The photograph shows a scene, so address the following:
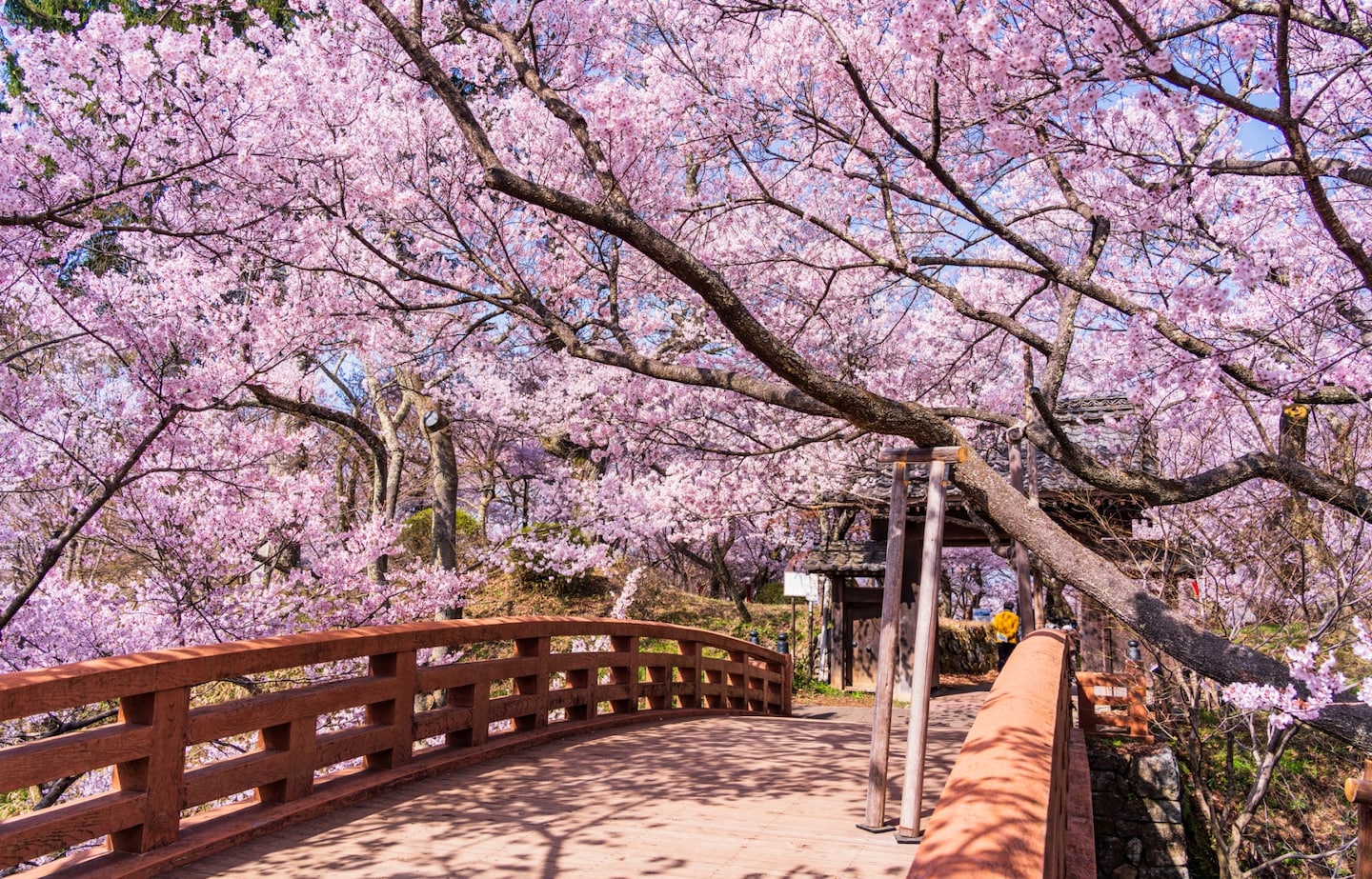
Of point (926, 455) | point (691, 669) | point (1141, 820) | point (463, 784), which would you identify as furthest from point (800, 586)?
point (926, 455)

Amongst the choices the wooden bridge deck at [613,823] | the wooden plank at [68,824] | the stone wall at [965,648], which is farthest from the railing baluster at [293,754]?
the stone wall at [965,648]

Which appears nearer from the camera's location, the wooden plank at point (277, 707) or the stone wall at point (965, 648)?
the wooden plank at point (277, 707)

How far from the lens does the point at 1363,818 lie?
2836 millimetres

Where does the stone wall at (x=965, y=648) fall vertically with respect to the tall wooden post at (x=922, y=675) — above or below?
below

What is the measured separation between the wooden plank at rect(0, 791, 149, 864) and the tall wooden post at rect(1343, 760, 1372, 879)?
4280mm

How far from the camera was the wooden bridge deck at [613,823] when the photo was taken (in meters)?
4.08

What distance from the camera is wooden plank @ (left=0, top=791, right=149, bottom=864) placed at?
139 inches

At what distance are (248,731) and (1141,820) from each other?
8430 mm

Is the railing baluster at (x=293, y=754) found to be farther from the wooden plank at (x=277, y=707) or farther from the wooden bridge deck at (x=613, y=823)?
the wooden bridge deck at (x=613, y=823)

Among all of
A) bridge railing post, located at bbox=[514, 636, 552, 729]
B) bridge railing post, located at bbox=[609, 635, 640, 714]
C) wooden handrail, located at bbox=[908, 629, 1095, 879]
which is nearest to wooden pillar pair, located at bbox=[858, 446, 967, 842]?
wooden handrail, located at bbox=[908, 629, 1095, 879]

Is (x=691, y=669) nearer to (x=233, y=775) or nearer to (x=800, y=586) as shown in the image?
(x=233, y=775)

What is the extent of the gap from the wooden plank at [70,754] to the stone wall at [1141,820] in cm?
861

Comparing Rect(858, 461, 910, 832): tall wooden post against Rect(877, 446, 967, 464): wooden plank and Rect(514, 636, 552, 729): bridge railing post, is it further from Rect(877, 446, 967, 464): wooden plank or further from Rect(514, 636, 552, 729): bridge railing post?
Rect(514, 636, 552, 729): bridge railing post

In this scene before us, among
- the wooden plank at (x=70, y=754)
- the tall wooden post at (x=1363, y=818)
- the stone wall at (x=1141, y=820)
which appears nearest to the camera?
the tall wooden post at (x=1363, y=818)
